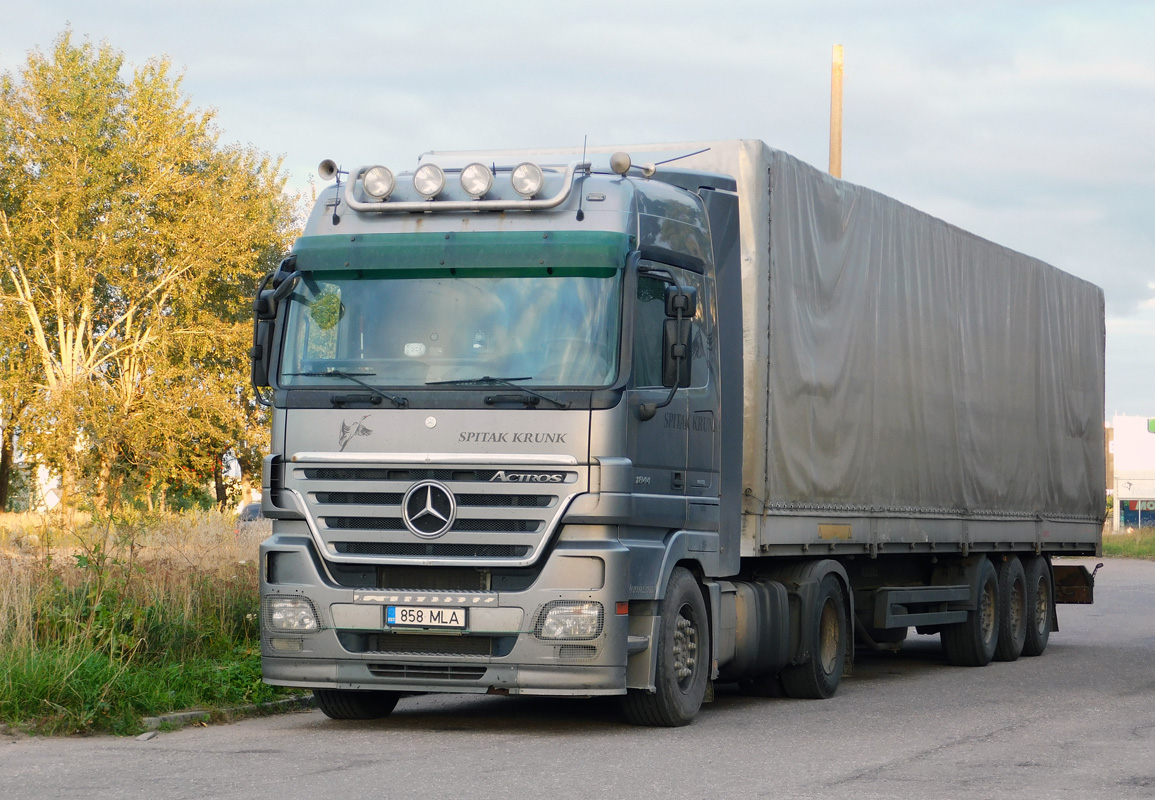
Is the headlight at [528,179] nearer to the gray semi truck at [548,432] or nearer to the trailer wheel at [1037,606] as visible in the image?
the gray semi truck at [548,432]

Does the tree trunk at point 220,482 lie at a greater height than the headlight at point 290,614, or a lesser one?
greater

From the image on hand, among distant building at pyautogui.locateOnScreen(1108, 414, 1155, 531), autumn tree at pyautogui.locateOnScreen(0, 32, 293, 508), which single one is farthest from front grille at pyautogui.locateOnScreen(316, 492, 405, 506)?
distant building at pyautogui.locateOnScreen(1108, 414, 1155, 531)

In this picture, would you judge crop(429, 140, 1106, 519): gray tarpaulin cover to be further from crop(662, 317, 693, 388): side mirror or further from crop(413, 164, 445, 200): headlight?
crop(413, 164, 445, 200): headlight

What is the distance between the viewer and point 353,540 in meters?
9.97

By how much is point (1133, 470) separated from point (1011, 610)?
281ft

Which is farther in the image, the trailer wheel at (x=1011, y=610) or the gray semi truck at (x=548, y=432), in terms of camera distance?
the trailer wheel at (x=1011, y=610)

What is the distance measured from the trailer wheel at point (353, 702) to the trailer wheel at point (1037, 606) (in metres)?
8.90

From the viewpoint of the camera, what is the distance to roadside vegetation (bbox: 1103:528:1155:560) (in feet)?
179

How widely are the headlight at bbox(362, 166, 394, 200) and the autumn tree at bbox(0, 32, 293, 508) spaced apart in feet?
86.6

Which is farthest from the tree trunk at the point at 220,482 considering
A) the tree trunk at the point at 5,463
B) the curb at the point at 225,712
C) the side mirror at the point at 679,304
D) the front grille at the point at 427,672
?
the side mirror at the point at 679,304

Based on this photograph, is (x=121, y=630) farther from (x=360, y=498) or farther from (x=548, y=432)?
(x=548, y=432)

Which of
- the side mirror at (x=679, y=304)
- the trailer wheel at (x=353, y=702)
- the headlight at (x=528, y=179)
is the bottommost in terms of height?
the trailer wheel at (x=353, y=702)

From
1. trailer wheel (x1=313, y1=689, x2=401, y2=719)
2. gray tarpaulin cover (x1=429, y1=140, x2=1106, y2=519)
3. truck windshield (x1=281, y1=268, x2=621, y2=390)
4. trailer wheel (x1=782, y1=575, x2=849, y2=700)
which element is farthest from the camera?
trailer wheel (x1=782, y1=575, x2=849, y2=700)

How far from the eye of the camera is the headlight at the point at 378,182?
10500 millimetres
